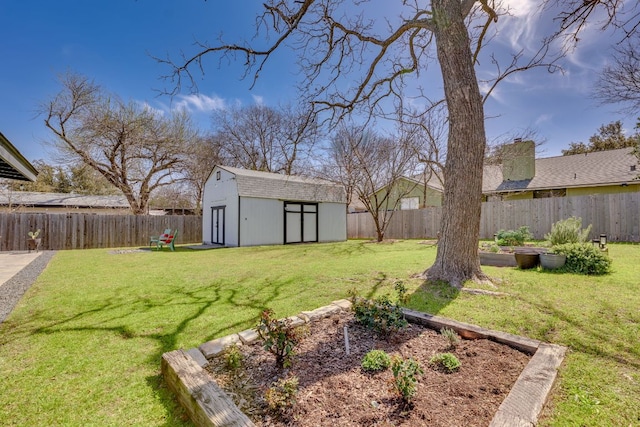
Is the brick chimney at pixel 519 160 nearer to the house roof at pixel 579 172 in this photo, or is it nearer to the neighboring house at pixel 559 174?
the neighboring house at pixel 559 174

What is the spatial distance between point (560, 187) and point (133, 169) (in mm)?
23064

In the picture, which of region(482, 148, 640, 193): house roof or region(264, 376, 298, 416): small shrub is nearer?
region(264, 376, 298, 416): small shrub

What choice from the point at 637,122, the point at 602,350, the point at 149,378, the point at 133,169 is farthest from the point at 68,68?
the point at 637,122

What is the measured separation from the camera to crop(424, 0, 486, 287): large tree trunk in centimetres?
433

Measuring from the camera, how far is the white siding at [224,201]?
12422 millimetres

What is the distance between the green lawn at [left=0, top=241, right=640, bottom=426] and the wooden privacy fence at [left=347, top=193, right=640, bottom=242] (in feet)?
12.8

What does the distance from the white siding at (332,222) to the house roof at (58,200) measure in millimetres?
15302

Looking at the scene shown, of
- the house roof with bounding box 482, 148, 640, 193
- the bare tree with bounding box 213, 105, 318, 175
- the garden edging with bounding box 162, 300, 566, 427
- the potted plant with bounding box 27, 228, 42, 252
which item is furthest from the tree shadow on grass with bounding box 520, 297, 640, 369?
the bare tree with bounding box 213, 105, 318, 175

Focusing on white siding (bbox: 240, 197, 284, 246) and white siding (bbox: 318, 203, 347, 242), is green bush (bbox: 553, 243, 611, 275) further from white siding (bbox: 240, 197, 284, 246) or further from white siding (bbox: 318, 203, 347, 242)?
white siding (bbox: 318, 203, 347, 242)

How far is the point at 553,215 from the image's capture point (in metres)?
10.3

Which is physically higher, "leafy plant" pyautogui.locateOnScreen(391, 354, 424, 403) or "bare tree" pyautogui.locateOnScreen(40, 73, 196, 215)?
"bare tree" pyautogui.locateOnScreen(40, 73, 196, 215)

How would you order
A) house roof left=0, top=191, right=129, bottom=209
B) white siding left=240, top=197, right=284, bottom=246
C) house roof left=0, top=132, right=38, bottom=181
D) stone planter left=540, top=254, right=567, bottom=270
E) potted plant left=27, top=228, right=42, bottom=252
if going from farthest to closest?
house roof left=0, top=191, right=129, bottom=209 → white siding left=240, top=197, right=284, bottom=246 → potted plant left=27, top=228, right=42, bottom=252 → stone planter left=540, top=254, right=567, bottom=270 → house roof left=0, top=132, right=38, bottom=181

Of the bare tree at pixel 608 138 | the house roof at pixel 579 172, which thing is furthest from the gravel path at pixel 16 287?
the bare tree at pixel 608 138

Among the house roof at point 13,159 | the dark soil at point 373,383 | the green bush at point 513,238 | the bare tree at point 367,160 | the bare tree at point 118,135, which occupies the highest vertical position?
the bare tree at point 118,135
